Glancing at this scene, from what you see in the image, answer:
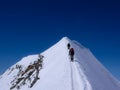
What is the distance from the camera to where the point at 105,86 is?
3931 centimetres

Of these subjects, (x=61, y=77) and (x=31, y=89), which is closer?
(x=61, y=77)

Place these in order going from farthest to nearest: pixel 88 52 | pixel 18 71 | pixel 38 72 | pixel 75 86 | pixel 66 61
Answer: pixel 18 71
pixel 88 52
pixel 38 72
pixel 66 61
pixel 75 86

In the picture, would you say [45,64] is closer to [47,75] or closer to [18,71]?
[47,75]

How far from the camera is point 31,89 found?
44219 millimetres

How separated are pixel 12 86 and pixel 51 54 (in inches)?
448

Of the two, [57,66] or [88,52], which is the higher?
[88,52]

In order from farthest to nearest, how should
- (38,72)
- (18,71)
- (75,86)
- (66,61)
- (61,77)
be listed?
(18,71)
(38,72)
(66,61)
(61,77)
(75,86)

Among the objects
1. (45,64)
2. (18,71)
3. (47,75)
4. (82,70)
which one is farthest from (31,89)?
(18,71)

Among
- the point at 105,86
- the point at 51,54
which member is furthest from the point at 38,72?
the point at 105,86

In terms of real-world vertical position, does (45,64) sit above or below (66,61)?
above

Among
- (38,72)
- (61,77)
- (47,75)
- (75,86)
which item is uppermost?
(38,72)

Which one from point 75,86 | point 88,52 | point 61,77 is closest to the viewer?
point 75,86

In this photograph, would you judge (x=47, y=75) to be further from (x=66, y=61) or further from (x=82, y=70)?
(x=82, y=70)

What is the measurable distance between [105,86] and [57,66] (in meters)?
8.46
